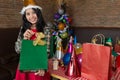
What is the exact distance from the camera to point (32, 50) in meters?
1.25

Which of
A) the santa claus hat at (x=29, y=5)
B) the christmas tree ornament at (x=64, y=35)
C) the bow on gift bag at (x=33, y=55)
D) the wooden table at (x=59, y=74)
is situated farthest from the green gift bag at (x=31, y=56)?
the christmas tree ornament at (x=64, y=35)

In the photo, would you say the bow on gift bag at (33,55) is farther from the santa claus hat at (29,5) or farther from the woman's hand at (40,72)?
the santa claus hat at (29,5)

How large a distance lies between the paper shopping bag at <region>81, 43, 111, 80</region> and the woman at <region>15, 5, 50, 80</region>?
32cm

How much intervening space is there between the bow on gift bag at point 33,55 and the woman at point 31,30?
0.26 ft

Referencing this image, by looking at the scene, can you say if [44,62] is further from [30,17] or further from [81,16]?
[81,16]

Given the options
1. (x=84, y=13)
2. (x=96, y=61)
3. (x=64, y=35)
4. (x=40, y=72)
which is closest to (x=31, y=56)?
(x=40, y=72)

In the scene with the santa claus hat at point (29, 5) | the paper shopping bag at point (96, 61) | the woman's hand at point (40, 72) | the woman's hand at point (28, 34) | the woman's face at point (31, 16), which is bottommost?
the woman's hand at point (40, 72)

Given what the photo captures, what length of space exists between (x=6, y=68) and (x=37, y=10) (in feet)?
3.93

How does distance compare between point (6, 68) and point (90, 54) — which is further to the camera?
point (6, 68)

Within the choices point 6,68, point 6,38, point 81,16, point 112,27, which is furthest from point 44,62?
point 81,16

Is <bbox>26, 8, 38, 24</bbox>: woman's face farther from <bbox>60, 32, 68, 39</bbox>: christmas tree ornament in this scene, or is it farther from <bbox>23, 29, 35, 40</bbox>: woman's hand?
<bbox>60, 32, 68, 39</bbox>: christmas tree ornament

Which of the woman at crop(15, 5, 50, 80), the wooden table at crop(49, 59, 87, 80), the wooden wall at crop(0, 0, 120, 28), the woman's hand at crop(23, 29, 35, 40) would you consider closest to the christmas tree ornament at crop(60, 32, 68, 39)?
the wooden wall at crop(0, 0, 120, 28)

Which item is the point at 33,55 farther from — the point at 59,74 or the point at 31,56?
the point at 59,74

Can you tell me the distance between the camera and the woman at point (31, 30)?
1.33 metres
